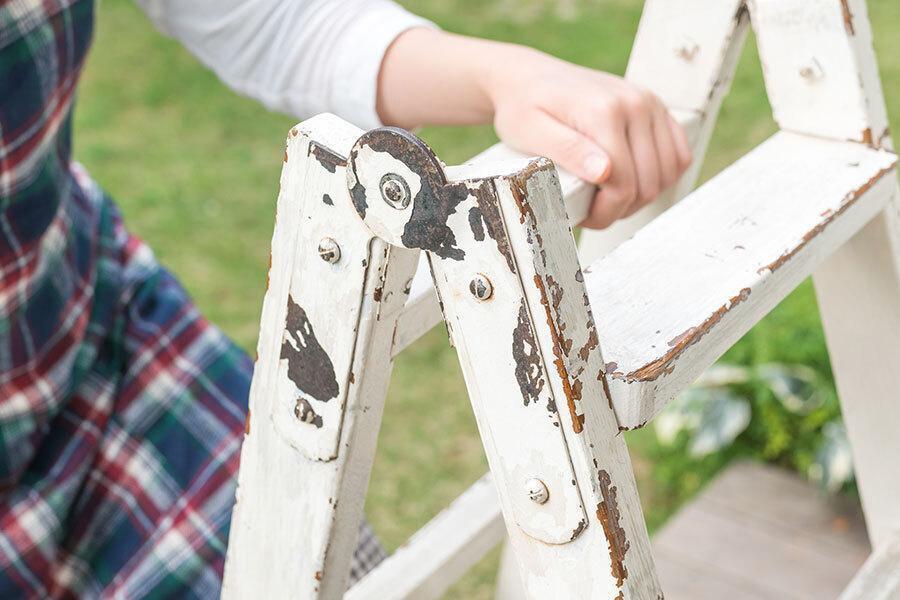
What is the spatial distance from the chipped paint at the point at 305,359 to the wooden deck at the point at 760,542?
1328mm

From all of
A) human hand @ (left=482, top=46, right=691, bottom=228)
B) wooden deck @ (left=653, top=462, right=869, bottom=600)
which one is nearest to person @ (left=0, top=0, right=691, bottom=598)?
human hand @ (left=482, top=46, right=691, bottom=228)

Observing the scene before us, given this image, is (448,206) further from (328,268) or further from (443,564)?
(443,564)

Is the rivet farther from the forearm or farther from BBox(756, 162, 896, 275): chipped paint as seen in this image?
the forearm

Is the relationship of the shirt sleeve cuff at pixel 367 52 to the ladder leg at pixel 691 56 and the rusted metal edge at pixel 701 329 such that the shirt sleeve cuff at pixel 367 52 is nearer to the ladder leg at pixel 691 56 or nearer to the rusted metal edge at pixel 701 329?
the ladder leg at pixel 691 56

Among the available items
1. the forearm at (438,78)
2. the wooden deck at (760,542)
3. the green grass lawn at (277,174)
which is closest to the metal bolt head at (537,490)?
the forearm at (438,78)

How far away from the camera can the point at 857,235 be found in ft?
3.36

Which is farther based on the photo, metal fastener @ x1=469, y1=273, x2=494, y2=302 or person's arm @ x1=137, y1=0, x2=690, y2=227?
person's arm @ x1=137, y1=0, x2=690, y2=227

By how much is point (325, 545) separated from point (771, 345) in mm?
1747

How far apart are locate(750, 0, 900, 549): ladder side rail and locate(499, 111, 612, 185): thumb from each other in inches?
8.4

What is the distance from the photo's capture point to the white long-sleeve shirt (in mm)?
1099

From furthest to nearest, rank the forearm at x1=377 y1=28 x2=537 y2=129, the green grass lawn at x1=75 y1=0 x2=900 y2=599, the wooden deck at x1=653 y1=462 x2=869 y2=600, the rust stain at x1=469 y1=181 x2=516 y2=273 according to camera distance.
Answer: the green grass lawn at x1=75 y1=0 x2=900 y2=599, the wooden deck at x1=653 y1=462 x2=869 y2=600, the forearm at x1=377 y1=28 x2=537 y2=129, the rust stain at x1=469 y1=181 x2=516 y2=273

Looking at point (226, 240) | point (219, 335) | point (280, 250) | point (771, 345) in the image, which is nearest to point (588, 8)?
point (226, 240)

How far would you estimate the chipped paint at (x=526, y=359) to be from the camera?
62 centimetres

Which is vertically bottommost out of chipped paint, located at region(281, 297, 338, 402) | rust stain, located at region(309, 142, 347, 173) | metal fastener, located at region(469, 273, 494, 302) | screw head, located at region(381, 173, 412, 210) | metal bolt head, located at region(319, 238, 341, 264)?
chipped paint, located at region(281, 297, 338, 402)
